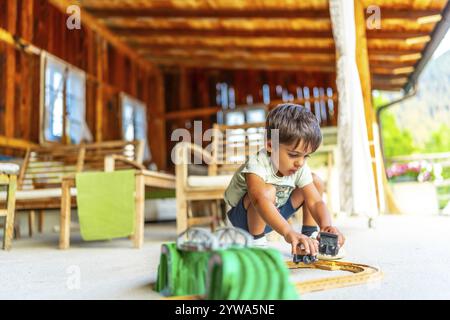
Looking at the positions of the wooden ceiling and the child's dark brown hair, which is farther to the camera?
the wooden ceiling

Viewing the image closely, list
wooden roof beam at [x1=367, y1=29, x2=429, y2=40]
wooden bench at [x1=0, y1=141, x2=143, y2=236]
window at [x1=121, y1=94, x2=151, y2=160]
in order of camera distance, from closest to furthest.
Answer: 1. wooden bench at [x1=0, y1=141, x2=143, y2=236]
2. wooden roof beam at [x1=367, y1=29, x2=429, y2=40]
3. window at [x1=121, y1=94, x2=151, y2=160]

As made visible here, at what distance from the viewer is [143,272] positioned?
170 cm

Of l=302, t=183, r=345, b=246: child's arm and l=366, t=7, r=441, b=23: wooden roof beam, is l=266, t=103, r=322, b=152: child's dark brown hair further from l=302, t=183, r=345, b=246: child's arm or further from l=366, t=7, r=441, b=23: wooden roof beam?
l=366, t=7, r=441, b=23: wooden roof beam

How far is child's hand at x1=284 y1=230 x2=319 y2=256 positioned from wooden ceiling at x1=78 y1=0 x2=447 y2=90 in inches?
175

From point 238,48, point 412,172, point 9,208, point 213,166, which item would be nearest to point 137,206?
point 9,208

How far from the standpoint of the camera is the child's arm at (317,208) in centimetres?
154

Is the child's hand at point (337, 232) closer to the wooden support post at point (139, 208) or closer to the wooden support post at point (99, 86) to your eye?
the wooden support post at point (139, 208)

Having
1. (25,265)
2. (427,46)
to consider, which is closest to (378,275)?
(25,265)

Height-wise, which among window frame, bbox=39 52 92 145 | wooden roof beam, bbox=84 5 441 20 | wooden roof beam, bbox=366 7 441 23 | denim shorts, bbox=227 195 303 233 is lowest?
denim shorts, bbox=227 195 303 233

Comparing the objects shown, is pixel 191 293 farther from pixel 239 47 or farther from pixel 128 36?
pixel 128 36

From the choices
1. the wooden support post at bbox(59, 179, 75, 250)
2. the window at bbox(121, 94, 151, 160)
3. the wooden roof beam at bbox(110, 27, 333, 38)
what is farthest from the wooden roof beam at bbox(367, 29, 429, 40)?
the wooden support post at bbox(59, 179, 75, 250)

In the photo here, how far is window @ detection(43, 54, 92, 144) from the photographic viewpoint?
5586 mm

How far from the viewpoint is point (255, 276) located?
3.00 ft

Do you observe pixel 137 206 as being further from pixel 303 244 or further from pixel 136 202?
pixel 303 244
